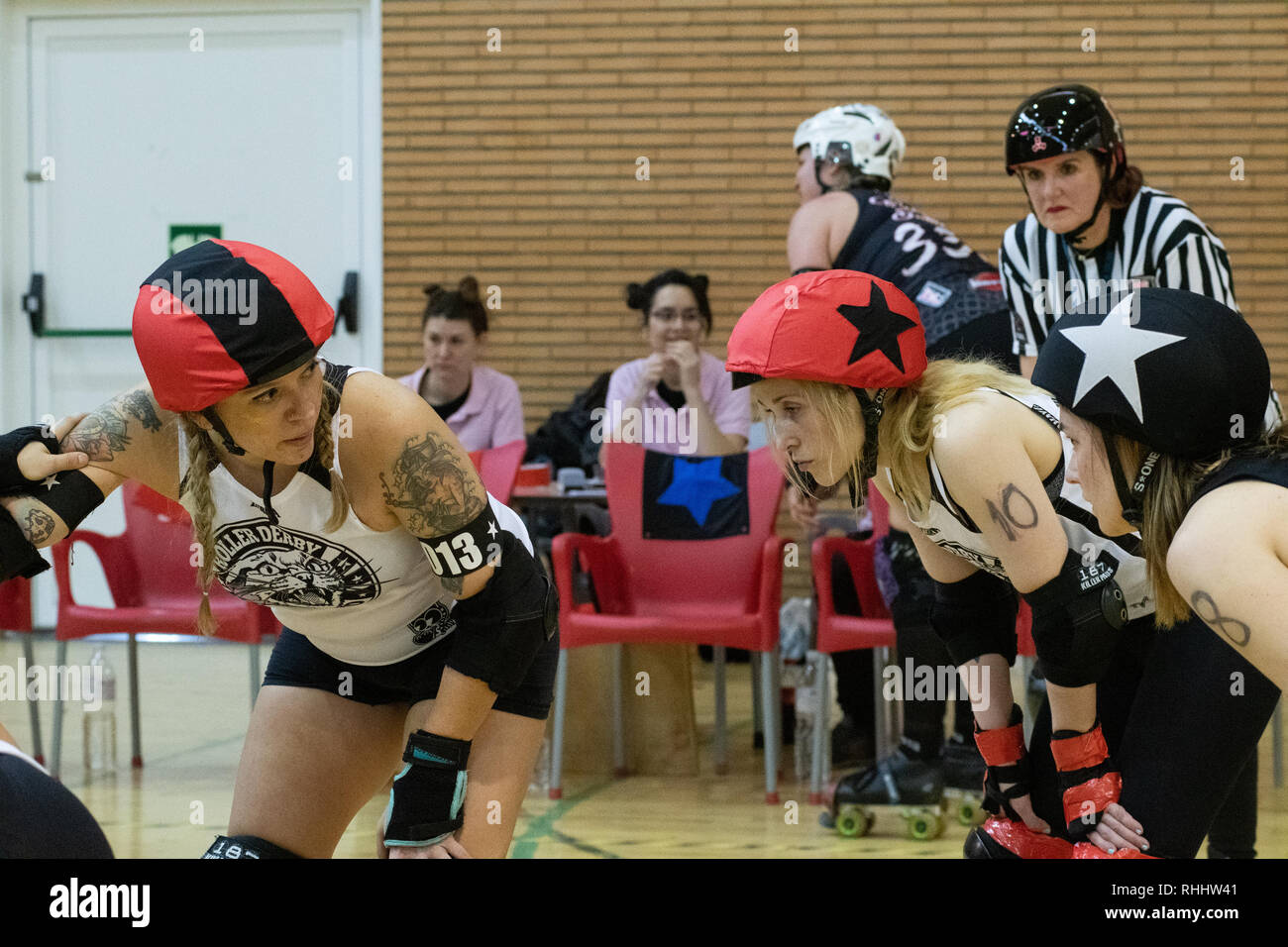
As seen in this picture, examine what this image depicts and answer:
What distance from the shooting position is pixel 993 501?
1.94 m

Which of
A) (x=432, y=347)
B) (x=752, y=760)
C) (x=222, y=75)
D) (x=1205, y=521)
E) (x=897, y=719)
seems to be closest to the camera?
(x=1205, y=521)

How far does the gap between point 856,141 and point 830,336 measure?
2.03m

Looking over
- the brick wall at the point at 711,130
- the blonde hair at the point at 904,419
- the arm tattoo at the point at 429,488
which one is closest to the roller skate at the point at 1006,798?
the blonde hair at the point at 904,419

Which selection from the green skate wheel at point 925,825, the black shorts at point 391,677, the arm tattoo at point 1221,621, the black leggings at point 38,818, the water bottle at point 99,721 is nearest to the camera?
the black leggings at point 38,818

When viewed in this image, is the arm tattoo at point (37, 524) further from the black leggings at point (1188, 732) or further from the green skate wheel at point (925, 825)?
the green skate wheel at point (925, 825)

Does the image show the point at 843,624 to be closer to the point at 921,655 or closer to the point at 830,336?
the point at 921,655

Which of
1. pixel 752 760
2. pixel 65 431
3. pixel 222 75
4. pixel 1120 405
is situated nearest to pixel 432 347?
pixel 752 760

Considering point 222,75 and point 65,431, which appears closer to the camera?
point 65,431

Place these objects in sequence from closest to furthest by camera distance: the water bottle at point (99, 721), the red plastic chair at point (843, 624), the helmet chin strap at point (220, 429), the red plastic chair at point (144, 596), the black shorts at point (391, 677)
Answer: the helmet chin strap at point (220, 429)
the black shorts at point (391, 677)
the red plastic chair at point (843, 624)
the red plastic chair at point (144, 596)
the water bottle at point (99, 721)

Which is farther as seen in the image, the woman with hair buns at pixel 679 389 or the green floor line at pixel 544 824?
the woman with hair buns at pixel 679 389

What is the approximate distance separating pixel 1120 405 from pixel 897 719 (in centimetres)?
278

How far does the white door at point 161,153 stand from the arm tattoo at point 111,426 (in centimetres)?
534

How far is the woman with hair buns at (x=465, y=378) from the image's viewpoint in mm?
5207
